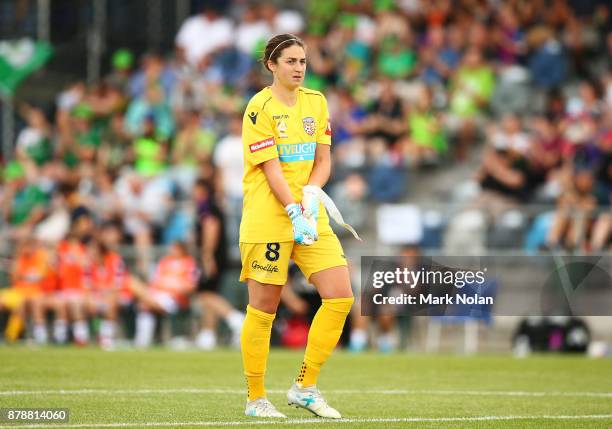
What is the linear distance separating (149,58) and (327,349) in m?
16.6

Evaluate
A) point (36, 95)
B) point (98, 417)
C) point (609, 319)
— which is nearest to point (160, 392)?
point (98, 417)

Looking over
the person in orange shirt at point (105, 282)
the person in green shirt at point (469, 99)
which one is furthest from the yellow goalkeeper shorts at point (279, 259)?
the person in green shirt at point (469, 99)

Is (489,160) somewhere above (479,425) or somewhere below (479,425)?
above

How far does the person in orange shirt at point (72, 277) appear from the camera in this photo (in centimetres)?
2028

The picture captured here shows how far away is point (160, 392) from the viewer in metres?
10.5

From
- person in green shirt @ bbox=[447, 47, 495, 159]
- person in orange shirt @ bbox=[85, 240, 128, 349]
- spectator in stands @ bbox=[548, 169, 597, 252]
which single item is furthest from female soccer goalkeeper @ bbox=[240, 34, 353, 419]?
person in green shirt @ bbox=[447, 47, 495, 159]

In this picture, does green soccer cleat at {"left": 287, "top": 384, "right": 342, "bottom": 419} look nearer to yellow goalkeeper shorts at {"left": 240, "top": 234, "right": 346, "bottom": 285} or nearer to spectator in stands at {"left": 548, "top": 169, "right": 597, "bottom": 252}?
yellow goalkeeper shorts at {"left": 240, "top": 234, "right": 346, "bottom": 285}

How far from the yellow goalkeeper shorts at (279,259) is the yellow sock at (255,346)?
0.83 ft

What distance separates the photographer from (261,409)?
8656 mm

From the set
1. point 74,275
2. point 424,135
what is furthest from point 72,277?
point 424,135

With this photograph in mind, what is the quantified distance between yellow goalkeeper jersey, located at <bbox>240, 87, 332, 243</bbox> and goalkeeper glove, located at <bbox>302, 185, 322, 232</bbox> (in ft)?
0.60

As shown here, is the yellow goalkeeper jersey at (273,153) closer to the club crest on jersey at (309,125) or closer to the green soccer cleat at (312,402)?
the club crest on jersey at (309,125)

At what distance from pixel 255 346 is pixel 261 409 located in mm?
422

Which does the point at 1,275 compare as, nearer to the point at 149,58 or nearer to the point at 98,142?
the point at 98,142
